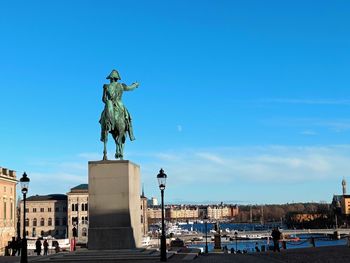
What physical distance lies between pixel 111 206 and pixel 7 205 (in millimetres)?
62432

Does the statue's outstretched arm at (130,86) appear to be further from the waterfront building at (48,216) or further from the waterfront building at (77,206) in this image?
the waterfront building at (48,216)

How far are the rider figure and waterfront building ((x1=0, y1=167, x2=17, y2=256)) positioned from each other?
55430 mm

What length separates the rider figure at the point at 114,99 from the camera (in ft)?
106

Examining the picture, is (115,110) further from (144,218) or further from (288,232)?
(288,232)

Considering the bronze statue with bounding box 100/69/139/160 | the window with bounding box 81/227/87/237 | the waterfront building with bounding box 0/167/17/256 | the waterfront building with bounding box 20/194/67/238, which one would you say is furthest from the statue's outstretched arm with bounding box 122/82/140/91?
the waterfront building with bounding box 20/194/67/238

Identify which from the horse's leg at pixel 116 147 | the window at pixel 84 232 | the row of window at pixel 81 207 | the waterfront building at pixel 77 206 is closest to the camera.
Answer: the horse's leg at pixel 116 147

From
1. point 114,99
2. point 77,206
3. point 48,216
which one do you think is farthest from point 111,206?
point 48,216

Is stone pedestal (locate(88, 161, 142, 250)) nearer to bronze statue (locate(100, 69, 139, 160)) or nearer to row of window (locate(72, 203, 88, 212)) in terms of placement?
bronze statue (locate(100, 69, 139, 160))

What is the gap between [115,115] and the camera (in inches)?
1273

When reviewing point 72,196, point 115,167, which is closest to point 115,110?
point 115,167

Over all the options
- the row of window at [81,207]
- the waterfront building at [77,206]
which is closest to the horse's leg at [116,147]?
the waterfront building at [77,206]

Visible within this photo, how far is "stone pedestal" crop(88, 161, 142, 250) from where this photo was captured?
31.1 m

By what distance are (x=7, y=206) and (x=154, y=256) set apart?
63865 mm

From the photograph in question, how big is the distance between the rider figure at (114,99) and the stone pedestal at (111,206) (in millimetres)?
2422
